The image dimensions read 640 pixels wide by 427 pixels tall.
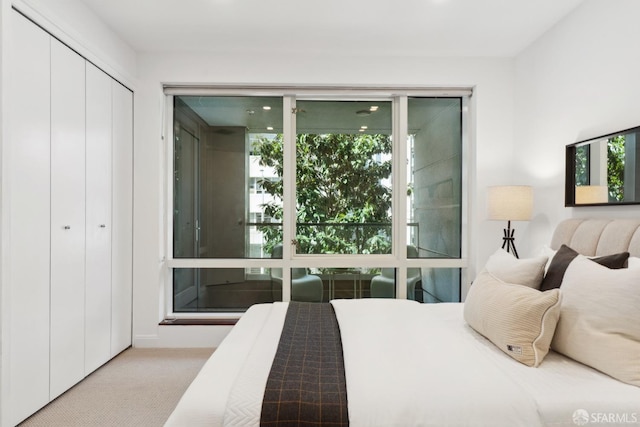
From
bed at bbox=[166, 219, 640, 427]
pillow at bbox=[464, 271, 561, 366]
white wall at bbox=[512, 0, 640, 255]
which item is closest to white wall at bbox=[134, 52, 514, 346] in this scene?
white wall at bbox=[512, 0, 640, 255]

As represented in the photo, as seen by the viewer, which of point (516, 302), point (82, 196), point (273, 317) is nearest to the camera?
point (516, 302)

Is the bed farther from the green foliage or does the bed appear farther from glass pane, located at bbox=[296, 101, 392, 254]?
glass pane, located at bbox=[296, 101, 392, 254]

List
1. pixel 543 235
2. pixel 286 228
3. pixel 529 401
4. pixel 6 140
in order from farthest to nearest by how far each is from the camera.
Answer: pixel 286 228
pixel 543 235
pixel 6 140
pixel 529 401

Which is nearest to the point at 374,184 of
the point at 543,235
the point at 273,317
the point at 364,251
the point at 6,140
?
the point at 364,251

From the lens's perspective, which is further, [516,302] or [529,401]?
[516,302]

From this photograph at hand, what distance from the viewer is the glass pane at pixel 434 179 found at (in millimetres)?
3529

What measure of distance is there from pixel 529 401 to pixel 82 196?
2.86 meters

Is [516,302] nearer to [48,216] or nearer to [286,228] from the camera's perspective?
[286,228]

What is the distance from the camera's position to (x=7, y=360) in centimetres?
196

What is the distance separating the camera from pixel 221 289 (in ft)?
11.7

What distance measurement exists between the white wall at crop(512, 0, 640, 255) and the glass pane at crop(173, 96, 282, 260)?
2.20 metres

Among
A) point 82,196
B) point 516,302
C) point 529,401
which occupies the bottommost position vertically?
point 529,401

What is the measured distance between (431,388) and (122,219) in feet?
9.52

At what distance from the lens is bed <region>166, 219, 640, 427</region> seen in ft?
3.90
